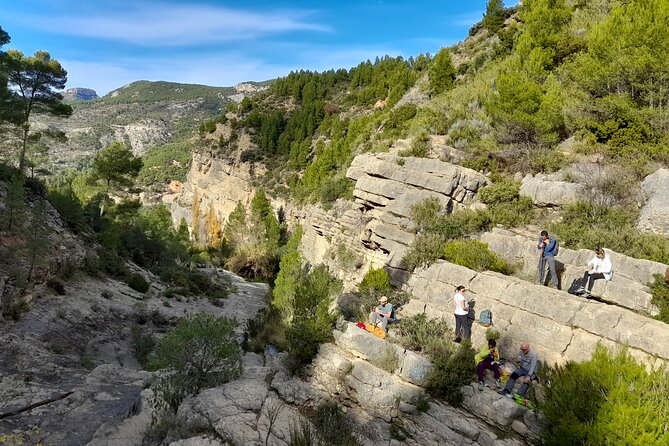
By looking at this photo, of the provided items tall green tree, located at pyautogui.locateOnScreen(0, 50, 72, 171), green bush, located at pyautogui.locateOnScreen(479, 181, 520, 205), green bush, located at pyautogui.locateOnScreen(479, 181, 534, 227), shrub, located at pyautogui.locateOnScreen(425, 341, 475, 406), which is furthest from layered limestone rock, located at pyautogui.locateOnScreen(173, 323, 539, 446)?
tall green tree, located at pyautogui.locateOnScreen(0, 50, 72, 171)

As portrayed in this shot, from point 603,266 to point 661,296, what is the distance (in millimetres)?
1291

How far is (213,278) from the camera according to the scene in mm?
36781

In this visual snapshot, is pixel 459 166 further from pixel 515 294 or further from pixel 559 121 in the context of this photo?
pixel 515 294

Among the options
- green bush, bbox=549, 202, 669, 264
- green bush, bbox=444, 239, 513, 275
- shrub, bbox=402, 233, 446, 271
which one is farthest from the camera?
shrub, bbox=402, 233, 446, 271

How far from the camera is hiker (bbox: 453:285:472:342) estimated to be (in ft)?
31.6

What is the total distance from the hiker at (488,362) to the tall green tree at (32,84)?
2741 cm

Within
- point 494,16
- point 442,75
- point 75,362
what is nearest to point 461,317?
point 75,362

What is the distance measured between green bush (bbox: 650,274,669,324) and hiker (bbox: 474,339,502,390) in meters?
3.84

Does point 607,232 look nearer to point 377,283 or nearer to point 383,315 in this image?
point 377,283

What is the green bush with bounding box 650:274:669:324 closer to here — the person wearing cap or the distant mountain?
the person wearing cap

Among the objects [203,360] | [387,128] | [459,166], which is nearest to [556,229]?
[459,166]

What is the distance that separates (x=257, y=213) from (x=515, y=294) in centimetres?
4404

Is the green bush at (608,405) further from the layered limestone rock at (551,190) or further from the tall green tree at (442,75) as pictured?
the tall green tree at (442,75)

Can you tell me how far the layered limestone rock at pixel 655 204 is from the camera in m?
11.7
